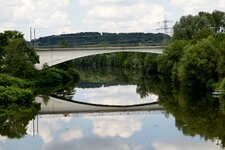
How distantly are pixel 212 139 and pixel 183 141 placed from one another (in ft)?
4.99

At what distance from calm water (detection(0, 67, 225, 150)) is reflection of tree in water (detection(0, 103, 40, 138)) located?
26 cm

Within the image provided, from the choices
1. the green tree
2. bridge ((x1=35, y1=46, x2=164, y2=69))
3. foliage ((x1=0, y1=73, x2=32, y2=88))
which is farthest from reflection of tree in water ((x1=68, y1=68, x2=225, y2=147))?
foliage ((x1=0, y1=73, x2=32, y2=88))

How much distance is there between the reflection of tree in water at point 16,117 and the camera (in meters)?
31.9

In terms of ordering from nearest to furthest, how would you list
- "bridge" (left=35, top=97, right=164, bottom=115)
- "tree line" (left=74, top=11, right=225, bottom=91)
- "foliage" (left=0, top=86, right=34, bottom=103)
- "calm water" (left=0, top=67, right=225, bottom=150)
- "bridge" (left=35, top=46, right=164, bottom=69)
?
"calm water" (left=0, top=67, right=225, bottom=150) → "foliage" (left=0, top=86, right=34, bottom=103) → "bridge" (left=35, top=97, right=164, bottom=115) → "tree line" (left=74, top=11, right=225, bottom=91) → "bridge" (left=35, top=46, right=164, bottom=69)

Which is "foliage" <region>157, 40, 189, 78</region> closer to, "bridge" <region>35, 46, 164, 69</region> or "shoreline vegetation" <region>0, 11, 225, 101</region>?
"shoreline vegetation" <region>0, 11, 225, 101</region>

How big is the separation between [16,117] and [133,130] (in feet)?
29.3

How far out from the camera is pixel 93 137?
30.3m

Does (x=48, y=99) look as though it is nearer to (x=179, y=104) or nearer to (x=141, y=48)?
(x=179, y=104)

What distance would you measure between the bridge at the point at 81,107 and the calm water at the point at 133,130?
50.5 inches

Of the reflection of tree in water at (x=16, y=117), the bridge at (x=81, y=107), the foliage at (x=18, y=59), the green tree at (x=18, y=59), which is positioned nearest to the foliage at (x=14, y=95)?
the reflection of tree in water at (x=16, y=117)

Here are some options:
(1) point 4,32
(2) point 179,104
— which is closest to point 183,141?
(2) point 179,104

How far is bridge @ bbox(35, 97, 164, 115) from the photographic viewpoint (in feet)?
140

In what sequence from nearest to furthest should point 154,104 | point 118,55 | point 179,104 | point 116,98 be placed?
point 179,104 → point 154,104 → point 116,98 → point 118,55

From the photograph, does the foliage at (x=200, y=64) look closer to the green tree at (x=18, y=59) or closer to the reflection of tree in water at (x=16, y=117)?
the reflection of tree in water at (x=16, y=117)
